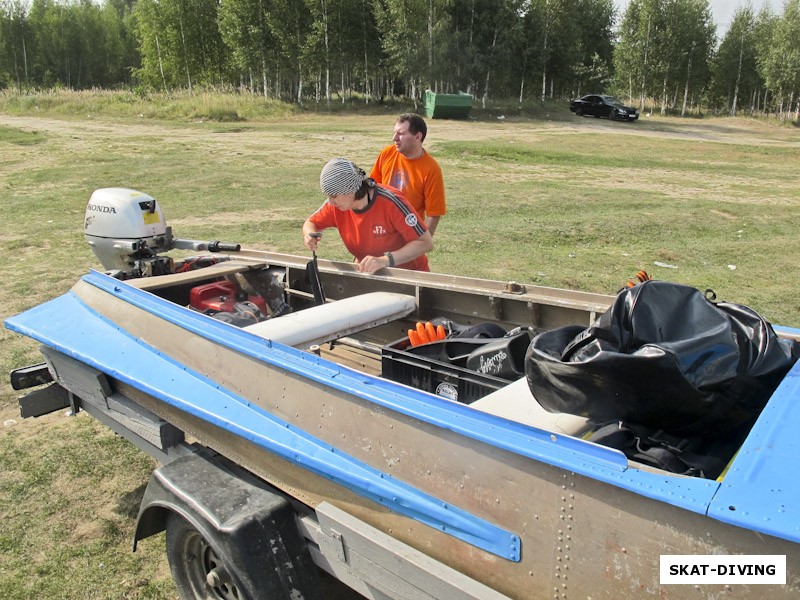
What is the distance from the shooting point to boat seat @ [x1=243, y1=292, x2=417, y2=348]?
3.06 m

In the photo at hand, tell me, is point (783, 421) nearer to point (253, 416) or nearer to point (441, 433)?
point (441, 433)

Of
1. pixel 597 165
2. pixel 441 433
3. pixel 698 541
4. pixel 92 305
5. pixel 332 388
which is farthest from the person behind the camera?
pixel 597 165

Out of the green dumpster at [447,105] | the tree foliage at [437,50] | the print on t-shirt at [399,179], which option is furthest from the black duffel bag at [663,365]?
the tree foliage at [437,50]

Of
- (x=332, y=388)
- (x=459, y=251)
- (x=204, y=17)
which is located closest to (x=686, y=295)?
(x=332, y=388)

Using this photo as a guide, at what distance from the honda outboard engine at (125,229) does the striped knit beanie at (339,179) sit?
1309 mm

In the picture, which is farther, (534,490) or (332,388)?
(332,388)

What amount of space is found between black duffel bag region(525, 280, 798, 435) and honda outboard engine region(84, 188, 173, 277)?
3150 millimetres

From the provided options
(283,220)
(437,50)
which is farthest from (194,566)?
(437,50)

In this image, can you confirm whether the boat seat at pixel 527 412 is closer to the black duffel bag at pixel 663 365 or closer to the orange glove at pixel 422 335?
the black duffel bag at pixel 663 365

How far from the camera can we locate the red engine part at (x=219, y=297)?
156 inches

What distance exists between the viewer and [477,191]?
517 inches

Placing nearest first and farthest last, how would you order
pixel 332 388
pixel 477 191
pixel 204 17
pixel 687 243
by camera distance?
Answer: 1. pixel 332 388
2. pixel 687 243
3. pixel 477 191
4. pixel 204 17

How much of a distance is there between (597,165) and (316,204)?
8535 mm

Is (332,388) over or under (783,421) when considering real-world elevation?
under
